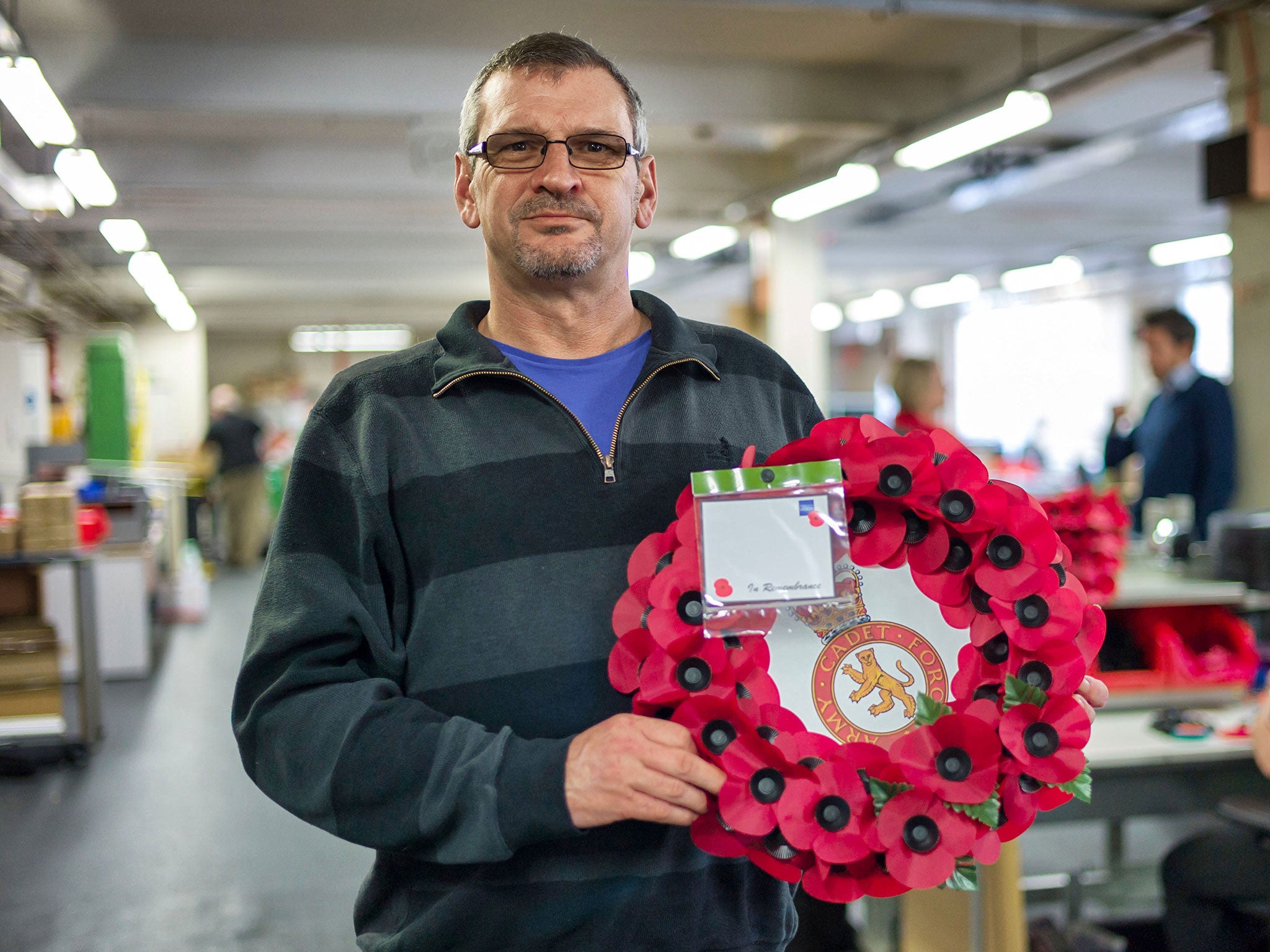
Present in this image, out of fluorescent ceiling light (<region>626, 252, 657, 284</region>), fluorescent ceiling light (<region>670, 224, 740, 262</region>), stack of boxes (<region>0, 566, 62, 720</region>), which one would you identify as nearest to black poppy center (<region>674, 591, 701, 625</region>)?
stack of boxes (<region>0, 566, 62, 720</region>)

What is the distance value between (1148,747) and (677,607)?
6.08ft

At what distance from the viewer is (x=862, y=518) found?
1053 mm

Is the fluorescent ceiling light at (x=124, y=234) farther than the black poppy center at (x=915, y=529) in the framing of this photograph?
Yes

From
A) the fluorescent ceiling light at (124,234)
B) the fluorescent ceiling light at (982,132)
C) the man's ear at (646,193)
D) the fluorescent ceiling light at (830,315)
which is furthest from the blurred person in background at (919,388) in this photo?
the fluorescent ceiling light at (830,315)

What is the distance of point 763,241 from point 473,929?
30.5 ft

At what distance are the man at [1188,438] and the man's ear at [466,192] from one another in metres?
3.84

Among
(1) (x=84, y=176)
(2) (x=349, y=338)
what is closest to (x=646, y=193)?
(1) (x=84, y=176)

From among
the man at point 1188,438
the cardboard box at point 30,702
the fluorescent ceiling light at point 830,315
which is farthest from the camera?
the fluorescent ceiling light at point 830,315

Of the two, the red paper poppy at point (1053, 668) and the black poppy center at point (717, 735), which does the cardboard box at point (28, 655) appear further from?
the red paper poppy at point (1053, 668)

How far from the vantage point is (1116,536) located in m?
2.61

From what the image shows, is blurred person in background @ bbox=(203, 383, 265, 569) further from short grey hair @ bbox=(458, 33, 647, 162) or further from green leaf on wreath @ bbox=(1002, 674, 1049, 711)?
green leaf on wreath @ bbox=(1002, 674, 1049, 711)

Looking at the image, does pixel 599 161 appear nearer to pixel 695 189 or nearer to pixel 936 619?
pixel 936 619

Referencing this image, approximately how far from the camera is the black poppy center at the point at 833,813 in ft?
3.15

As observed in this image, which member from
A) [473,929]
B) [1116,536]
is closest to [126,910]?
[473,929]
